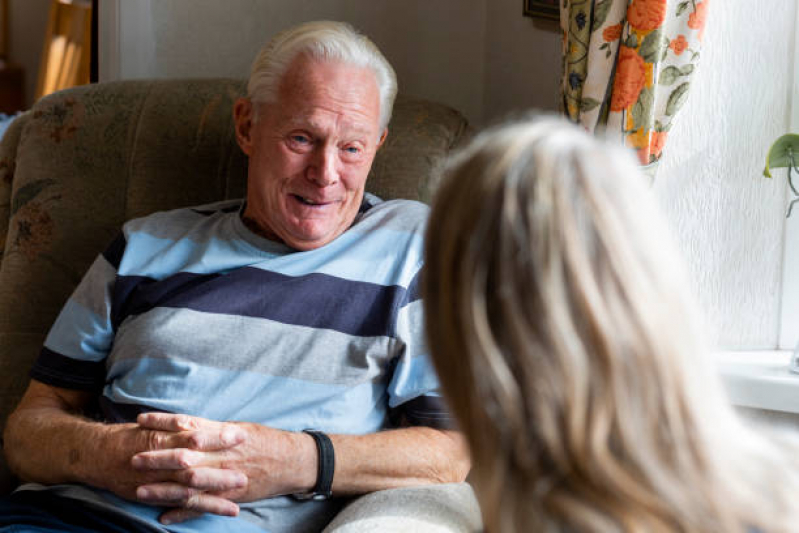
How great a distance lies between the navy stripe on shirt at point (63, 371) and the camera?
1.57 meters

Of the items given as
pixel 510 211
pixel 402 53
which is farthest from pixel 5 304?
pixel 510 211

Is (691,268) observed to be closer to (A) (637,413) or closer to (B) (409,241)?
(B) (409,241)

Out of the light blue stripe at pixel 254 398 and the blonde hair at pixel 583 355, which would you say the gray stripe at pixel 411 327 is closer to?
the light blue stripe at pixel 254 398

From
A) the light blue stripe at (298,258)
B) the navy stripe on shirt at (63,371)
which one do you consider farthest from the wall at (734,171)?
the navy stripe on shirt at (63,371)

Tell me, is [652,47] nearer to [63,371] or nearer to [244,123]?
[244,123]

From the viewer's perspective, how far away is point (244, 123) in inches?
67.8

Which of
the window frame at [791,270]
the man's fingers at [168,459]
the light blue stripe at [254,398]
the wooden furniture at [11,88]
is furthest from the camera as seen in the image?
the wooden furniture at [11,88]

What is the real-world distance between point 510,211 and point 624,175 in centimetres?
8

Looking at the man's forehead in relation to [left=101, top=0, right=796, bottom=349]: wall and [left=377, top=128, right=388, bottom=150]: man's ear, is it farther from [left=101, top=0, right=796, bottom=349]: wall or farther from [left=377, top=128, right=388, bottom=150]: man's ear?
[left=101, top=0, right=796, bottom=349]: wall

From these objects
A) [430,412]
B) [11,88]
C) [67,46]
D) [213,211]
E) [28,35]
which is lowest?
[11,88]

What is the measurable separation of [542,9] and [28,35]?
5806mm

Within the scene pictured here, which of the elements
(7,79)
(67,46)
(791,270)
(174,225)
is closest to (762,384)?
(791,270)

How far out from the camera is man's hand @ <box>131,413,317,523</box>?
1.34 meters

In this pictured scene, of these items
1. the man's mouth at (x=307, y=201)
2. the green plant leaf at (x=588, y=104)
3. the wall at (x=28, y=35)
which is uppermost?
the green plant leaf at (x=588, y=104)
